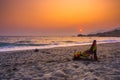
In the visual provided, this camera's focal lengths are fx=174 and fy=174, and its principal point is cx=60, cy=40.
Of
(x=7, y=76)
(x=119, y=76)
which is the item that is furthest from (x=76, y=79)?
(x=7, y=76)

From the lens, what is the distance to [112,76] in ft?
24.8

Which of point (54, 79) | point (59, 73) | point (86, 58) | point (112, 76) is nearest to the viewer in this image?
point (54, 79)

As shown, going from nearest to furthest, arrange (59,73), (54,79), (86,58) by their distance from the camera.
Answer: (54,79)
(59,73)
(86,58)

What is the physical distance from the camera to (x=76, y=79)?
7082 millimetres

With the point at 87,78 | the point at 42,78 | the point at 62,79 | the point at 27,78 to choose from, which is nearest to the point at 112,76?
the point at 87,78

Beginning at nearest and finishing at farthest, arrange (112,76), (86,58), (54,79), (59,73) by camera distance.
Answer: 1. (54,79)
2. (112,76)
3. (59,73)
4. (86,58)

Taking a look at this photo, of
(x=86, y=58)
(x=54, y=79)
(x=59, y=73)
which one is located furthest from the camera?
(x=86, y=58)

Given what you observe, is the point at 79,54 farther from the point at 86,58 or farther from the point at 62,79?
the point at 62,79

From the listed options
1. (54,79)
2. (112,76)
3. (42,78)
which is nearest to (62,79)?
(54,79)

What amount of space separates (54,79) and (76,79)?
0.90 m

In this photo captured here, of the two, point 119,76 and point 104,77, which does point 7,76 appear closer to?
point 104,77

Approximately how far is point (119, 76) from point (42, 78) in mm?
3313

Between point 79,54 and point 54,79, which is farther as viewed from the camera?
point 79,54

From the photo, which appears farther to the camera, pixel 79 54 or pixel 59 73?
pixel 79 54
